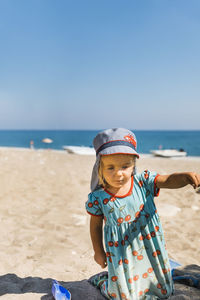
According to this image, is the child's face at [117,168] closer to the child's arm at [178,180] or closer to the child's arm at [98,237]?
the child's arm at [178,180]

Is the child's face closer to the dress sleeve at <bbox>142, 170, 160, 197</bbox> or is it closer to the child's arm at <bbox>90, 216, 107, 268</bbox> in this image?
the dress sleeve at <bbox>142, 170, 160, 197</bbox>

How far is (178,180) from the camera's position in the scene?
1.81m

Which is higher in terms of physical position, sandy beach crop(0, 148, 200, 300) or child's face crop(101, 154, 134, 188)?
child's face crop(101, 154, 134, 188)

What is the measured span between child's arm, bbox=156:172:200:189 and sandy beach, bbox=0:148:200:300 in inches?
59.7

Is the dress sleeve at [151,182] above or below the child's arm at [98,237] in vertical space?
above

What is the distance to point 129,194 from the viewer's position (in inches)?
77.9

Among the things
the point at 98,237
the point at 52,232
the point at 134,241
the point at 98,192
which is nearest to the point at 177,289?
the point at 134,241

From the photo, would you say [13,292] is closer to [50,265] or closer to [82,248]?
[50,265]

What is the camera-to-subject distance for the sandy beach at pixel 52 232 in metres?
2.84

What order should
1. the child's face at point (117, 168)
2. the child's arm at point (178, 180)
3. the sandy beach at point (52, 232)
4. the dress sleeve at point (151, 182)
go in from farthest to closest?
the sandy beach at point (52, 232)
the dress sleeve at point (151, 182)
the child's face at point (117, 168)
the child's arm at point (178, 180)

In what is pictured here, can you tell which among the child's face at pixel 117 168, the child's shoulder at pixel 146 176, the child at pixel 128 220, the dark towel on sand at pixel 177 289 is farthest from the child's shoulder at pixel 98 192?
the dark towel on sand at pixel 177 289

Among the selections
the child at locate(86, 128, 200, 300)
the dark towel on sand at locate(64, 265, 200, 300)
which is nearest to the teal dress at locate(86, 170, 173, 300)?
the child at locate(86, 128, 200, 300)

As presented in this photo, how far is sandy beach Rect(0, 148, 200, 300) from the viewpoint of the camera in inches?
112

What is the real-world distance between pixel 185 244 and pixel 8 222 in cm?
295
